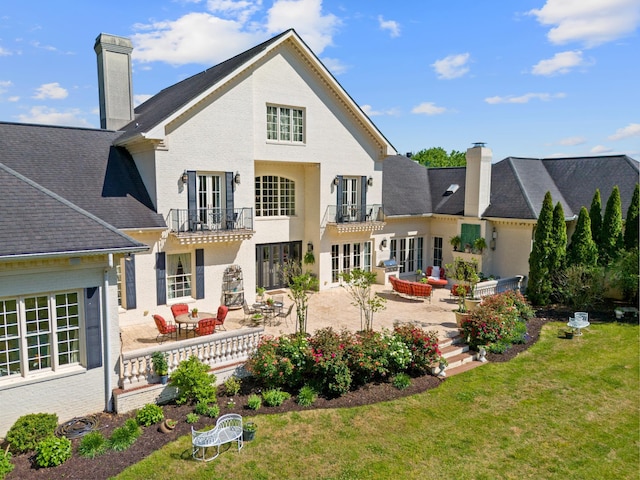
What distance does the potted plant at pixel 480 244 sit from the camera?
24469 millimetres

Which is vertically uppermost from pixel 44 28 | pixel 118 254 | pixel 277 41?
pixel 277 41

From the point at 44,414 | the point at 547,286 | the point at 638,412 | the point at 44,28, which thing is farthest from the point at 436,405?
the point at 44,28

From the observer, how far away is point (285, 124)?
21453 mm

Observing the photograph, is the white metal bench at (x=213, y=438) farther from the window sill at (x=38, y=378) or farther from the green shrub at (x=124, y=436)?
the window sill at (x=38, y=378)

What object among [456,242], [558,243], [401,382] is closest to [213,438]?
[401,382]

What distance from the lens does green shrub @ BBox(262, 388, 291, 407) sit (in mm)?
12109

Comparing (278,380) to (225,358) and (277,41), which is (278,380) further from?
(277,41)

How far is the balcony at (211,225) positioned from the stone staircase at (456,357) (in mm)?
9446

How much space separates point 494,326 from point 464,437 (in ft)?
21.0

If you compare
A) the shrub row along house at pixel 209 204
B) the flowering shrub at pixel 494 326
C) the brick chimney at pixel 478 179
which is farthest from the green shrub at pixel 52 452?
the brick chimney at pixel 478 179

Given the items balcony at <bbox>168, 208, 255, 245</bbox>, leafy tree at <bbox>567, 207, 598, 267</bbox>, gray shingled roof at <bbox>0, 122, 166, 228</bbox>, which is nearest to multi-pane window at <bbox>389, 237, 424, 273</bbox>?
leafy tree at <bbox>567, 207, 598, 267</bbox>

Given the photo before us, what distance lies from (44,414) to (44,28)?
1311 cm

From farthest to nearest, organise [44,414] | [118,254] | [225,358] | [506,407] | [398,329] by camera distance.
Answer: [398,329] < [225,358] < [506,407] < [118,254] < [44,414]

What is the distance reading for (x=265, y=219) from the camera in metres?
22.4
